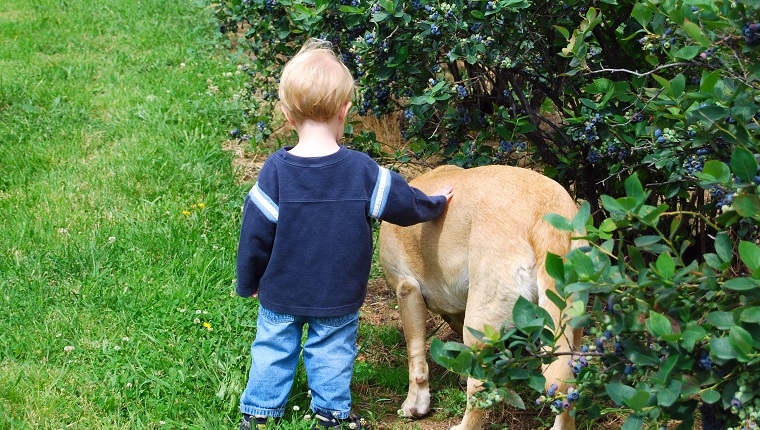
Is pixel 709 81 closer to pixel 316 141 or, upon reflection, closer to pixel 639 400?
pixel 639 400

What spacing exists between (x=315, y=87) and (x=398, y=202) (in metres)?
0.58

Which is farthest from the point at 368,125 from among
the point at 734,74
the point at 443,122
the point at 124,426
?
the point at 734,74

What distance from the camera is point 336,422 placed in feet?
11.9

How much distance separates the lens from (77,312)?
443cm

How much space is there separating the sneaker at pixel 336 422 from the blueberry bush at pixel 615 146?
0.84m

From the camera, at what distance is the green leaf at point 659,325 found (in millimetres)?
2143

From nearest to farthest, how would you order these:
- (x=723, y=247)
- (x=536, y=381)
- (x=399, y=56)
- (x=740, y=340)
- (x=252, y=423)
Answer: (x=740, y=340)
(x=723, y=247)
(x=536, y=381)
(x=252, y=423)
(x=399, y=56)

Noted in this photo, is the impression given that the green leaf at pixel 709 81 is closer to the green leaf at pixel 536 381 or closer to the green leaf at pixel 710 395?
the green leaf at pixel 710 395

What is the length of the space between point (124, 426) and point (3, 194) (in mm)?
2866

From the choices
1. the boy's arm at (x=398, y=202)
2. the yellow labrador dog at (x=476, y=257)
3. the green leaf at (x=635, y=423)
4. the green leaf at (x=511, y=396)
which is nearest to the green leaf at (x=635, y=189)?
the green leaf at (x=635, y=423)

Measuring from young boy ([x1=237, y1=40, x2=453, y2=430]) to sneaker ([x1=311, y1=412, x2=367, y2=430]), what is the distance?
10 cm

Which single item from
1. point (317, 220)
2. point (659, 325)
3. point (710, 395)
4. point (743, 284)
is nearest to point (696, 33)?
point (743, 284)

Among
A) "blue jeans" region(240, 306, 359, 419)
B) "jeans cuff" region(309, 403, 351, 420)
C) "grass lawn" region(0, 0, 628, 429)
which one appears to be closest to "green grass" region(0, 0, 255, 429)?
"grass lawn" region(0, 0, 628, 429)

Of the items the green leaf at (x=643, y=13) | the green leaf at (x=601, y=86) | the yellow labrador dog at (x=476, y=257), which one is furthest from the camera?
the green leaf at (x=601, y=86)
